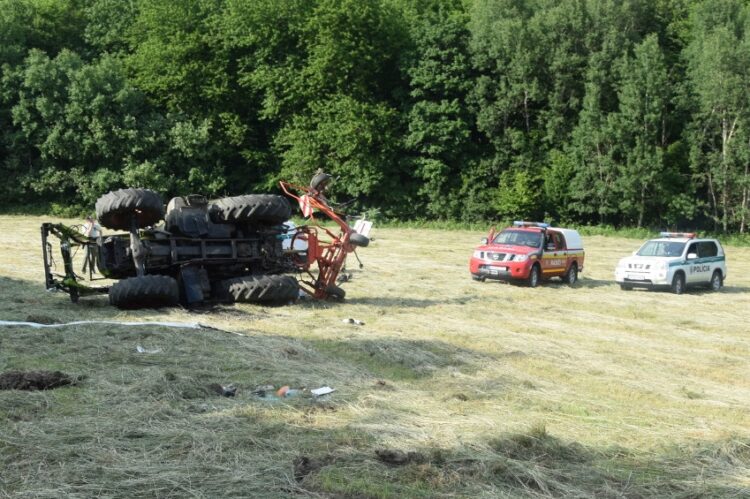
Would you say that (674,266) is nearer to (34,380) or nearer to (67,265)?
(67,265)

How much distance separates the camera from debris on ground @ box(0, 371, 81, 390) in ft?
27.4

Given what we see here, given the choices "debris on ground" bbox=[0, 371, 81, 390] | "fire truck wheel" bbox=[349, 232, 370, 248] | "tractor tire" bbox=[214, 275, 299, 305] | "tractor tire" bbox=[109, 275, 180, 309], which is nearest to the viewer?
"debris on ground" bbox=[0, 371, 81, 390]

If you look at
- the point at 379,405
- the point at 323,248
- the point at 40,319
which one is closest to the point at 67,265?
the point at 40,319

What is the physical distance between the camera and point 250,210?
16094 mm

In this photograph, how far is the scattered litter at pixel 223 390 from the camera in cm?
870

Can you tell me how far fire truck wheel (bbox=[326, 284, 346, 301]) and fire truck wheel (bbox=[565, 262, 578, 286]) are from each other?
8.97 meters

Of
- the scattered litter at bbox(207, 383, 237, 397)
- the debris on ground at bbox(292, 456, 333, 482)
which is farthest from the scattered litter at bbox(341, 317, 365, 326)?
the debris on ground at bbox(292, 456, 333, 482)

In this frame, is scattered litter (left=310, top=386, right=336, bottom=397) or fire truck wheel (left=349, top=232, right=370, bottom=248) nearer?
scattered litter (left=310, top=386, right=336, bottom=397)

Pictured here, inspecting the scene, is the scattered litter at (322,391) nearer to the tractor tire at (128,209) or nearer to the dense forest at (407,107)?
the tractor tire at (128,209)

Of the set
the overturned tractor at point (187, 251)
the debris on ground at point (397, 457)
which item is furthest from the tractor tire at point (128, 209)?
the debris on ground at point (397, 457)

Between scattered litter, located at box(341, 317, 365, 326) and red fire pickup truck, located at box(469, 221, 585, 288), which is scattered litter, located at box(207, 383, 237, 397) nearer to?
scattered litter, located at box(341, 317, 365, 326)

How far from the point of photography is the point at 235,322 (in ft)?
46.5

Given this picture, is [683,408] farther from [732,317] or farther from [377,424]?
[732,317]

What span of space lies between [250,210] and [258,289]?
1541 millimetres
